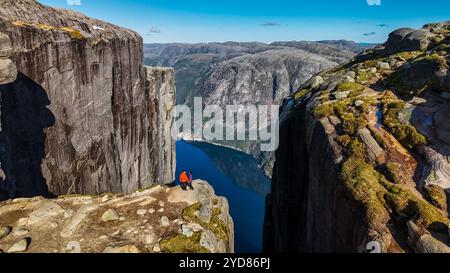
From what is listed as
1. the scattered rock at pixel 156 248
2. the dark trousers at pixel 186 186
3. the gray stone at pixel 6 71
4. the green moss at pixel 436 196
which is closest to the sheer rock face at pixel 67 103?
the gray stone at pixel 6 71

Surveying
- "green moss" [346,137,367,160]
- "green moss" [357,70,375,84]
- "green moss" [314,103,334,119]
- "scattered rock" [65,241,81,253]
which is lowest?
"scattered rock" [65,241,81,253]

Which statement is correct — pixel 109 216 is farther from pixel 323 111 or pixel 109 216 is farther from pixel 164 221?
pixel 323 111

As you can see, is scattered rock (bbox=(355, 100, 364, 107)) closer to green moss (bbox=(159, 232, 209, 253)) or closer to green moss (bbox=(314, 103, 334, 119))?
→ green moss (bbox=(314, 103, 334, 119))

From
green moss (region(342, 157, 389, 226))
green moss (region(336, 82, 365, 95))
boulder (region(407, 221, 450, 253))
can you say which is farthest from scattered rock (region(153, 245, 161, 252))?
green moss (region(336, 82, 365, 95))

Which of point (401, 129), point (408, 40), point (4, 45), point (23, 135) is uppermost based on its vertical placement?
point (408, 40)

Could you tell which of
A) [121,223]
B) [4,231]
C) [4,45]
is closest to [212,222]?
[121,223]

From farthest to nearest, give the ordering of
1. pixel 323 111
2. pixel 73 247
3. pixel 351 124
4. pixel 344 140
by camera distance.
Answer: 1. pixel 323 111
2. pixel 351 124
3. pixel 344 140
4. pixel 73 247

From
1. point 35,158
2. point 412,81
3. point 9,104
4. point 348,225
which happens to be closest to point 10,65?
point 9,104
